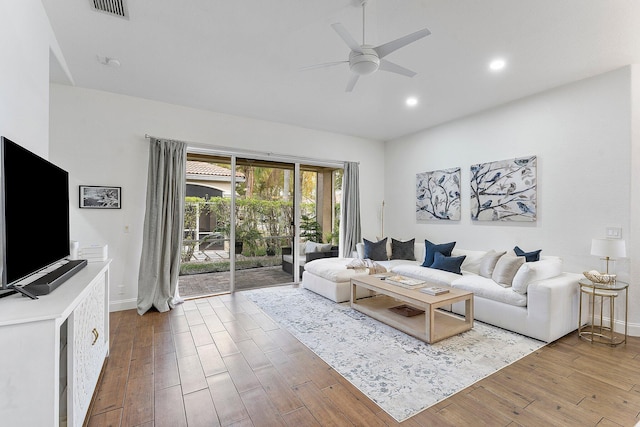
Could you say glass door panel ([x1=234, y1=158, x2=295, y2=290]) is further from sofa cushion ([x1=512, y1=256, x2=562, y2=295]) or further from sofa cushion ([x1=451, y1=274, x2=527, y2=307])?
sofa cushion ([x1=512, y1=256, x2=562, y2=295])

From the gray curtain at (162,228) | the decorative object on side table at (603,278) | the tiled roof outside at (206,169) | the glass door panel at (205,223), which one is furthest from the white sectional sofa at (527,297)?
the tiled roof outside at (206,169)

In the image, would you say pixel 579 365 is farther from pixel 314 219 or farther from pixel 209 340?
pixel 314 219

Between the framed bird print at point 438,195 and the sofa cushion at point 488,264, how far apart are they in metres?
1.09

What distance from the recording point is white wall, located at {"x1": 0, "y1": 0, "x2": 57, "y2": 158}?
68.9 inches

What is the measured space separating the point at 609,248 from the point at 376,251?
10.0 ft

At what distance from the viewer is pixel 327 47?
2891 millimetres

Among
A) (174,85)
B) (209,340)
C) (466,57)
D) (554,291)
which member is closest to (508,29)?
(466,57)

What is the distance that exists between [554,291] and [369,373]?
209 centimetres

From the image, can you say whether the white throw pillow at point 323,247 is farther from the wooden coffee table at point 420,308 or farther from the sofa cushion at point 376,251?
the wooden coffee table at point 420,308

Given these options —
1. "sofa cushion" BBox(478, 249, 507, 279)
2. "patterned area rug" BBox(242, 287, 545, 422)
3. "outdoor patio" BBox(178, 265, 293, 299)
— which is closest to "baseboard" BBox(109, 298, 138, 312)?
"outdoor patio" BBox(178, 265, 293, 299)

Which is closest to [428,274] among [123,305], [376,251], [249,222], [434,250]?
[434,250]

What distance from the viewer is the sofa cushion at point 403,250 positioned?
5.30 m

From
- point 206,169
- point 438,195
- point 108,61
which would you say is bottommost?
point 438,195

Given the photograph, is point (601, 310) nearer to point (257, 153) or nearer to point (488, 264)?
point (488, 264)
